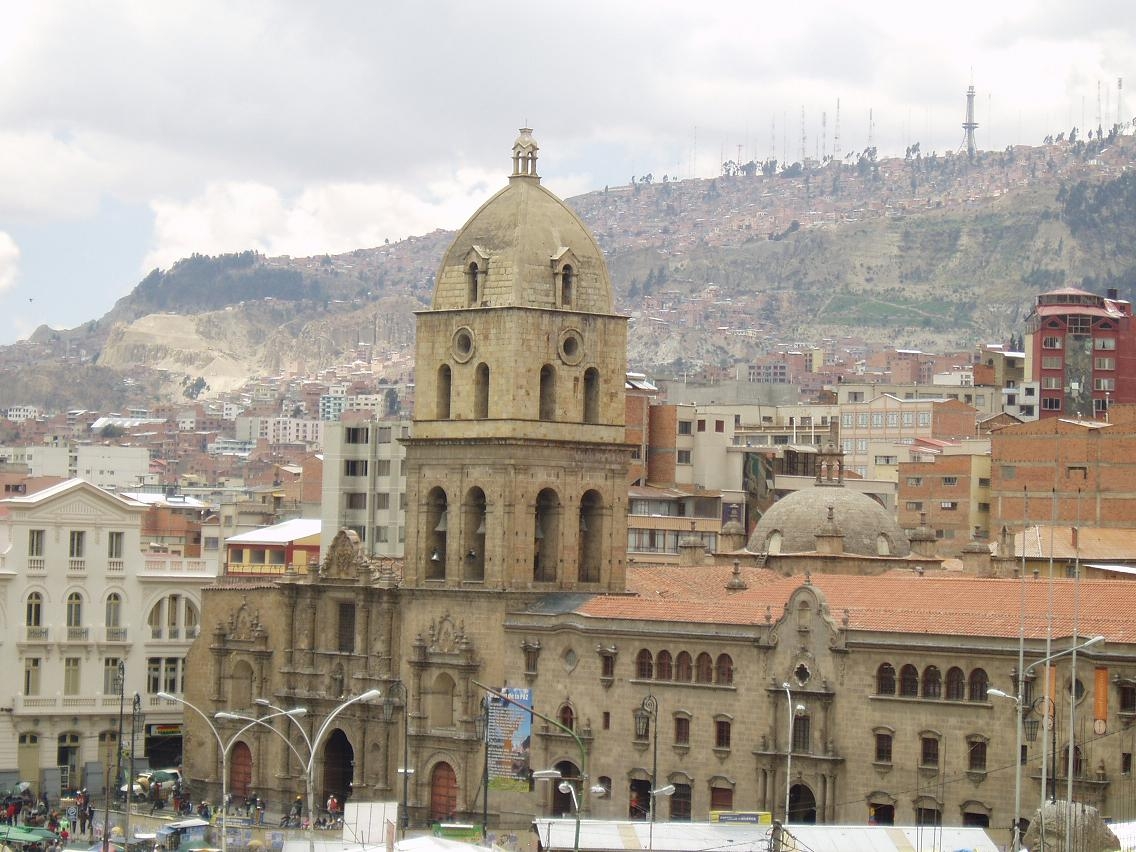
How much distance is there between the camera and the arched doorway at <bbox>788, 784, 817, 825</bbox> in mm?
80500

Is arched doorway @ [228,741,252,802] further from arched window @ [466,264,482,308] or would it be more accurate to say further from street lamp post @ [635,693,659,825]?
street lamp post @ [635,693,659,825]

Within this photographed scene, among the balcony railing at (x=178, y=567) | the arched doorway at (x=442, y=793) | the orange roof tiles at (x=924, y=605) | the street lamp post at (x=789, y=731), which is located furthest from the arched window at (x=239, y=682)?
the street lamp post at (x=789, y=731)

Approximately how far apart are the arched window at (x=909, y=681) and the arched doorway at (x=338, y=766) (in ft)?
81.8

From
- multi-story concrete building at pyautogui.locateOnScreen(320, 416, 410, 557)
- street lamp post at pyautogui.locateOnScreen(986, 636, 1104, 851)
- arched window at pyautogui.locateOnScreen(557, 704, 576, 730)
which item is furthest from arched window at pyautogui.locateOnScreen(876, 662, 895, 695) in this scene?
multi-story concrete building at pyautogui.locateOnScreen(320, 416, 410, 557)

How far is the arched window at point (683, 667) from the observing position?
276 ft

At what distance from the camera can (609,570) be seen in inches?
3659

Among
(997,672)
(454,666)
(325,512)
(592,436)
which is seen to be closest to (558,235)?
(592,436)

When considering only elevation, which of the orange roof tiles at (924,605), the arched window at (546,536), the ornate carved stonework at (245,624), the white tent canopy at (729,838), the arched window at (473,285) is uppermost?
the arched window at (473,285)

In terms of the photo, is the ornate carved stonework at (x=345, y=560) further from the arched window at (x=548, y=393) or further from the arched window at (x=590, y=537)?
the arched window at (x=548, y=393)

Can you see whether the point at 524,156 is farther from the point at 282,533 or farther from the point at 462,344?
the point at 282,533

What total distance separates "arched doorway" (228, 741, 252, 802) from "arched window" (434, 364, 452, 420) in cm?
1530

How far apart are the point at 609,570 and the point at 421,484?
24.0 ft

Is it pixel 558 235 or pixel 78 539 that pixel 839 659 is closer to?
pixel 558 235

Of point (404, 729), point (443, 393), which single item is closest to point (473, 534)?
point (443, 393)
